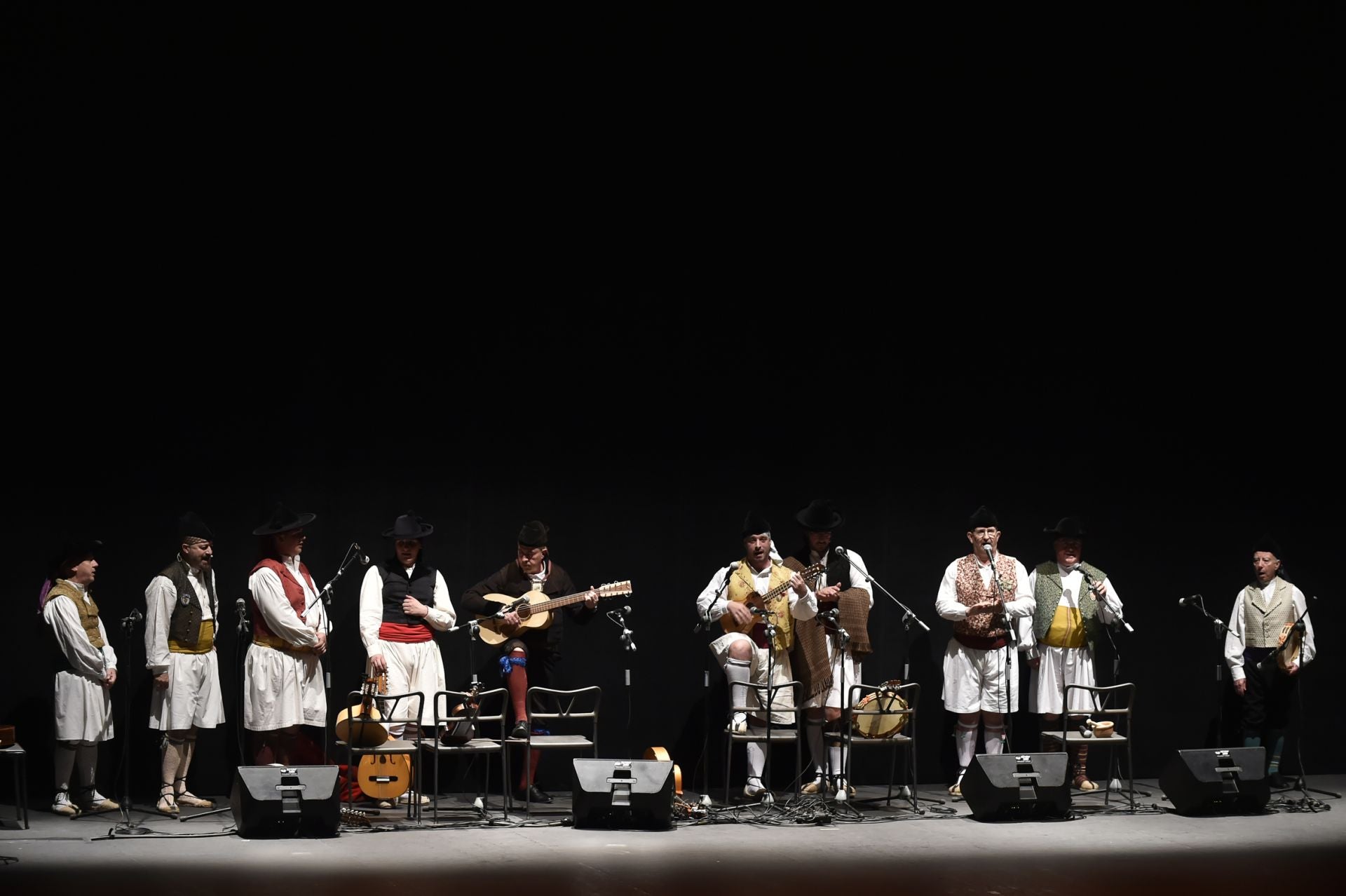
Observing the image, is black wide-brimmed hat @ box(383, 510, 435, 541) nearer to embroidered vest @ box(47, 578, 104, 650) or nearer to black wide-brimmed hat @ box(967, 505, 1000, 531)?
embroidered vest @ box(47, 578, 104, 650)

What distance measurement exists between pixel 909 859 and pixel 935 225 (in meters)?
4.54

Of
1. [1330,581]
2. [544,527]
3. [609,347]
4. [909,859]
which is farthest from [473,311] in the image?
[1330,581]

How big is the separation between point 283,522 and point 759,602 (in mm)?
2686

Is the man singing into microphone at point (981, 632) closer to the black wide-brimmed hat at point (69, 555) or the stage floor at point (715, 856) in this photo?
the stage floor at point (715, 856)

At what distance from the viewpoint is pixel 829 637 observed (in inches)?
328

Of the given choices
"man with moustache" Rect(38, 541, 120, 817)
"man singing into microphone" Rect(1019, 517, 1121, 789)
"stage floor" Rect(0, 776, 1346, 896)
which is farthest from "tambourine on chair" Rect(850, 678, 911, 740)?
"man with moustache" Rect(38, 541, 120, 817)

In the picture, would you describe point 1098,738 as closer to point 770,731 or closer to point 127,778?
point 770,731

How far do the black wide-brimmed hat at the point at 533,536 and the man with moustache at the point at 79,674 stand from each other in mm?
2299

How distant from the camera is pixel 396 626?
812cm

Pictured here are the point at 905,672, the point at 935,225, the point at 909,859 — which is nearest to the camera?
the point at 909,859

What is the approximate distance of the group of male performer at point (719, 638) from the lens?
25.5ft

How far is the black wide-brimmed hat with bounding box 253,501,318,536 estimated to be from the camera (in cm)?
794

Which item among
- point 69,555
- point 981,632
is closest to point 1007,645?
point 981,632

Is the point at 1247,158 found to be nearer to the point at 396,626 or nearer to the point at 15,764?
the point at 396,626
